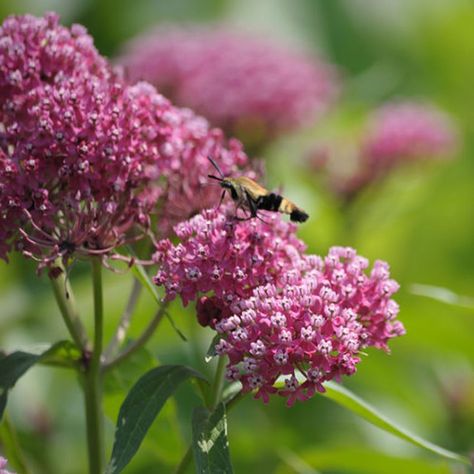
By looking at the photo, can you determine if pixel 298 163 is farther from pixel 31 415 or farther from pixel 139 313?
pixel 31 415

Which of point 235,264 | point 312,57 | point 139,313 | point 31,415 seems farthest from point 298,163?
point 235,264

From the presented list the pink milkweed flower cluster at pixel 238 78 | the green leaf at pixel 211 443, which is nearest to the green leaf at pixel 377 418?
the green leaf at pixel 211 443

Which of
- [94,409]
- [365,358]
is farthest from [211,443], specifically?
[365,358]

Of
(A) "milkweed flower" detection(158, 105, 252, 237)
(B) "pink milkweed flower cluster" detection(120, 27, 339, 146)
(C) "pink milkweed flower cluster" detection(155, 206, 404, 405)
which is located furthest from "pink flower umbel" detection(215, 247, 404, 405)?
(B) "pink milkweed flower cluster" detection(120, 27, 339, 146)

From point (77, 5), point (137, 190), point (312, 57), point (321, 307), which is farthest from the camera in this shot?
point (77, 5)

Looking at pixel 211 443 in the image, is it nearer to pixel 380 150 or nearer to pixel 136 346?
pixel 136 346

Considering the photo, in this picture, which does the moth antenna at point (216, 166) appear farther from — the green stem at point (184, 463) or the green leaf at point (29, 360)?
the green stem at point (184, 463)

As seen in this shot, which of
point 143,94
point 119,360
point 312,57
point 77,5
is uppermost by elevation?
point 77,5
